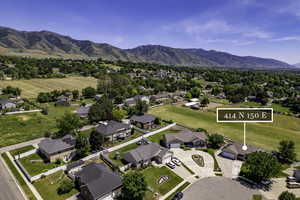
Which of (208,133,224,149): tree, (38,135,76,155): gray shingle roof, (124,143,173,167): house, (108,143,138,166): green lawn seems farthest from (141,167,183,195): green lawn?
(38,135,76,155): gray shingle roof

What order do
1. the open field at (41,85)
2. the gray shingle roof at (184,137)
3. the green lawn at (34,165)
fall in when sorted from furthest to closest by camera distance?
the open field at (41,85) < the gray shingle roof at (184,137) < the green lawn at (34,165)

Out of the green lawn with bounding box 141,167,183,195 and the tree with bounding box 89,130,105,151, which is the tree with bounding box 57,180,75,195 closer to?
the tree with bounding box 89,130,105,151

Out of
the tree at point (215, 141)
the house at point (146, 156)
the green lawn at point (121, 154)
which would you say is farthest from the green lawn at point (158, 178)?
the tree at point (215, 141)

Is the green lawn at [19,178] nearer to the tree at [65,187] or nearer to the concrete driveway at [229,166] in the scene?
the tree at [65,187]

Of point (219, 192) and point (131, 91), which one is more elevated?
point (131, 91)

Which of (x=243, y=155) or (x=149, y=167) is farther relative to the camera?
(x=243, y=155)

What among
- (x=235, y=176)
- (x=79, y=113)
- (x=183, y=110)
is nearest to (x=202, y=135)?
(x=235, y=176)

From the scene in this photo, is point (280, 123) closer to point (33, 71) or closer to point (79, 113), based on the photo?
point (79, 113)
